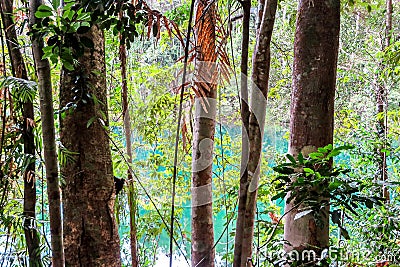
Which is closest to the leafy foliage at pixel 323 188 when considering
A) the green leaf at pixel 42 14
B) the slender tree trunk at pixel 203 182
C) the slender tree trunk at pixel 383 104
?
the green leaf at pixel 42 14

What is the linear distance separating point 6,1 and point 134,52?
8.60 ft

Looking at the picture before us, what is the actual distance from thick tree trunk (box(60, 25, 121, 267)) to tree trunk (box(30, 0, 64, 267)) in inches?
15.1

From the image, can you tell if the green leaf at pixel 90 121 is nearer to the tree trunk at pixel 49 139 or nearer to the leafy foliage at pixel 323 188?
the tree trunk at pixel 49 139

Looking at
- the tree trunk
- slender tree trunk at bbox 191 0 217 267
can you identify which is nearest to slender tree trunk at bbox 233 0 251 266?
the tree trunk

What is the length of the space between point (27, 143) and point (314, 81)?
2.88ft

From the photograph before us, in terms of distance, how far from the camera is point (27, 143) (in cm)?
104

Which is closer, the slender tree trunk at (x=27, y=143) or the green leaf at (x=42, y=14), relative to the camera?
the green leaf at (x=42, y=14)

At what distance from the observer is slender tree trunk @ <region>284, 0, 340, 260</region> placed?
1.29 meters

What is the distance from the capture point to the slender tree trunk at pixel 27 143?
3.26ft

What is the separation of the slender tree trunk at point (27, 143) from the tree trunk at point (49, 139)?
0.27 meters

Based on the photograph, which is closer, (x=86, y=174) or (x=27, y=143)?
(x=27, y=143)

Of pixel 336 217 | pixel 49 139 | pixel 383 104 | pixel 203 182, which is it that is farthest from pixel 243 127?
pixel 383 104

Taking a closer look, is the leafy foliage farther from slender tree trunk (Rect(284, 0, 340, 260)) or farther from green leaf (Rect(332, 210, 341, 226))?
slender tree trunk (Rect(284, 0, 340, 260))

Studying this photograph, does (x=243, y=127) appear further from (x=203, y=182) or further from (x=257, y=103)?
(x=203, y=182)
